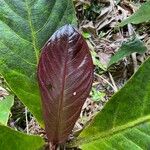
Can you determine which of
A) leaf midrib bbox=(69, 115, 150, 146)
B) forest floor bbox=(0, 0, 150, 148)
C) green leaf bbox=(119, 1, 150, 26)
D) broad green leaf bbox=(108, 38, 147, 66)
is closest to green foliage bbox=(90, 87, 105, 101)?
forest floor bbox=(0, 0, 150, 148)

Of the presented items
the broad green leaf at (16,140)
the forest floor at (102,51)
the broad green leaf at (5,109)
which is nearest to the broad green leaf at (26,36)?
the broad green leaf at (16,140)

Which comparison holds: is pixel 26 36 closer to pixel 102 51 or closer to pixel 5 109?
pixel 5 109

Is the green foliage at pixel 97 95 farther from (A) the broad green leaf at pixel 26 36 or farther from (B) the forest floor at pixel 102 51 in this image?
(A) the broad green leaf at pixel 26 36

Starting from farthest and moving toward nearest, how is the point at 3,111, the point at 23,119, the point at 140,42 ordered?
the point at 140,42
the point at 23,119
the point at 3,111

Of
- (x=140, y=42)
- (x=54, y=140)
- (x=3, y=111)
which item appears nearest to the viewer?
(x=54, y=140)

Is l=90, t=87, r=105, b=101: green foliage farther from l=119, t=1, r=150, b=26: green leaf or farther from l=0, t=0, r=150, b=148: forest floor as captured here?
l=119, t=1, r=150, b=26: green leaf

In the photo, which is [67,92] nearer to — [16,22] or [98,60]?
[16,22]

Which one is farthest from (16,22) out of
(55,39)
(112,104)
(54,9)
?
(112,104)
